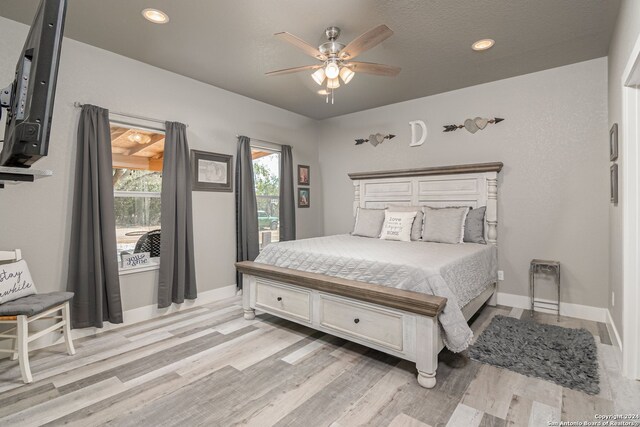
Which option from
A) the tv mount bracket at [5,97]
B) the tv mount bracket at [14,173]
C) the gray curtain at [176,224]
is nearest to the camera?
the tv mount bracket at [14,173]

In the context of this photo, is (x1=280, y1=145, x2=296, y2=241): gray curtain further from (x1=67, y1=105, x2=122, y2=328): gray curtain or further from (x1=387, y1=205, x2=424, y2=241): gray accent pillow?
(x1=67, y1=105, x2=122, y2=328): gray curtain

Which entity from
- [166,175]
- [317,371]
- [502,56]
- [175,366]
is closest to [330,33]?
[502,56]

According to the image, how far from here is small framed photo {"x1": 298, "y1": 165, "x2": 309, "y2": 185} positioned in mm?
5102

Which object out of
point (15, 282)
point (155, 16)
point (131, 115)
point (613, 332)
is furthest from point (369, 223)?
point (15, 282)

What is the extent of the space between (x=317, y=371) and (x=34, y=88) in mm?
2165

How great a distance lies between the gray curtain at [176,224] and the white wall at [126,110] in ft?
0.53

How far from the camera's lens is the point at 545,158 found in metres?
3.48

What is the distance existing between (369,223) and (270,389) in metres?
2.53

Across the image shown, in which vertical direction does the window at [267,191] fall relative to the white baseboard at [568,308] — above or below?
above

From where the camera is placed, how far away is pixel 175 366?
235cm

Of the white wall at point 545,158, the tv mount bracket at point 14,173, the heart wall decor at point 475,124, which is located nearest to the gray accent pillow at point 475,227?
the white wall at point 545,158

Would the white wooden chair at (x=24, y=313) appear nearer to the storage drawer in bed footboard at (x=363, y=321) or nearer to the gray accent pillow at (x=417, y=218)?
the storage drawer in bed footboard at (x=363, y=321)

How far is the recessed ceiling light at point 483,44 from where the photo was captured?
286 cm

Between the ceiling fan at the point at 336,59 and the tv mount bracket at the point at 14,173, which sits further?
the ceiling fan at the point at 336,59
